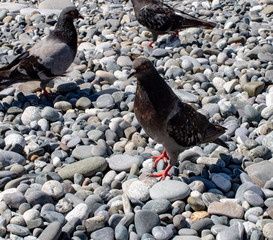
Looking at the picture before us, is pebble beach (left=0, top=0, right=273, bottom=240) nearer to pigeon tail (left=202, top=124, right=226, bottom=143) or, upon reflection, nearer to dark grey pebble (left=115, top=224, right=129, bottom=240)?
dark grey pebble (left=115, top=224, right=129, bottom=240)

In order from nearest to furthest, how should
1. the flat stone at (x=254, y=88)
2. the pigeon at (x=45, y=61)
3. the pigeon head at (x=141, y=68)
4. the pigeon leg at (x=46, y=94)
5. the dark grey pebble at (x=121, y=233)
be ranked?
the dark grey pebble at (x=121, y=233) → the pigeon head at (x=141, y=68) → the flat stone at (x=254, y=88) → the pigeon at (x=45, y=61) → the pigeon leg at (x=46, y=94)

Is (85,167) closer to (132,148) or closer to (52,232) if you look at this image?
(132,148)

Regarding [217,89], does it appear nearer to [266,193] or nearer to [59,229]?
[266,193]

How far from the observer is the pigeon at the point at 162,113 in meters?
4.65

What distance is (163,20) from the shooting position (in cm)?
910

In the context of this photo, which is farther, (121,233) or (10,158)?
(10,158)

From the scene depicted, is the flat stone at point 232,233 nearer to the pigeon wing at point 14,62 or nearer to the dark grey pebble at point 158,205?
the dark grey pebble at point 158,205

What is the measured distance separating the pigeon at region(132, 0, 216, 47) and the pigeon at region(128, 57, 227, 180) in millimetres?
4479

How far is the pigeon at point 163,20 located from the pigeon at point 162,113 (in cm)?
448

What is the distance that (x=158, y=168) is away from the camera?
5.29 meters

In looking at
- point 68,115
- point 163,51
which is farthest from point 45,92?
point 163,51

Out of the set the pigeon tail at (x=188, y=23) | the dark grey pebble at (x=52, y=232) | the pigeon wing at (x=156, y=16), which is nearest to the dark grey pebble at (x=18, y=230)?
the dark grey pebble at (x=52, y=232)

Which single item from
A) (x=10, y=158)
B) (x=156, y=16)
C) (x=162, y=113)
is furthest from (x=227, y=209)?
(x=156, y=16)

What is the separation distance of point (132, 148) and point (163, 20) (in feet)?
14.0
